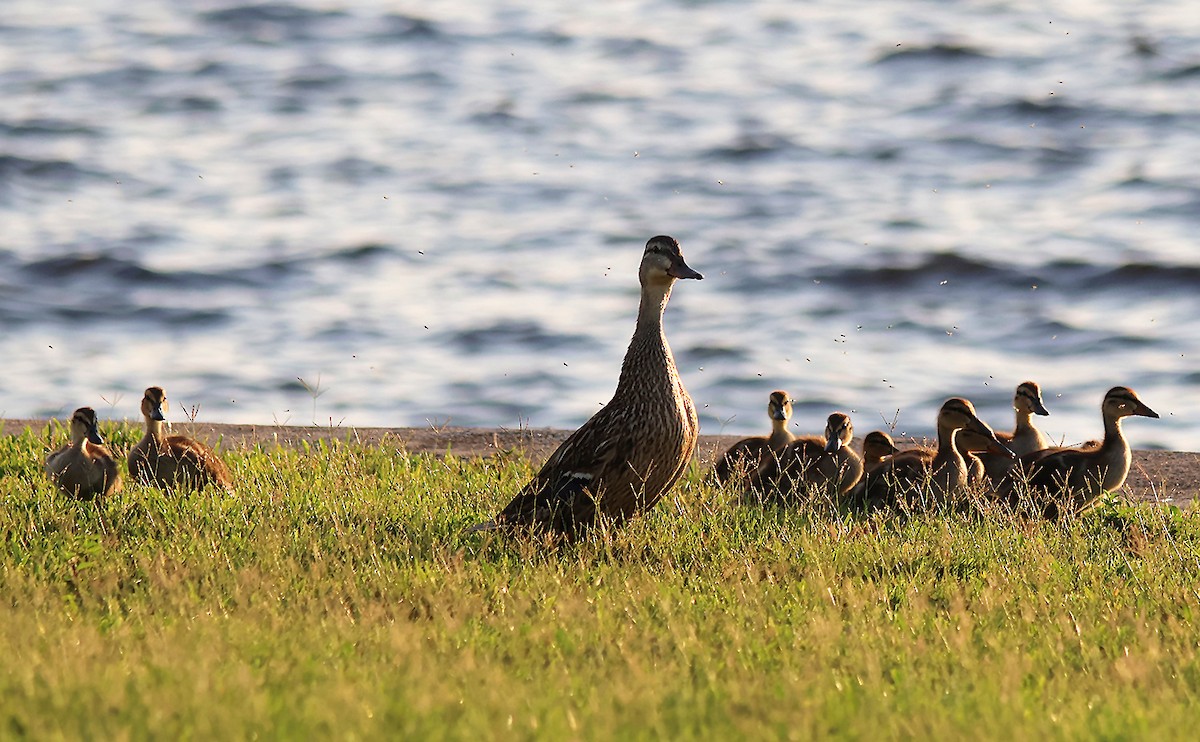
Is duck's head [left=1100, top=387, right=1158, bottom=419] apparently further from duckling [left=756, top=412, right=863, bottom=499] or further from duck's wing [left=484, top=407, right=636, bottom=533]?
duck's wing [left=484, top=407, right=636, bottom=533]

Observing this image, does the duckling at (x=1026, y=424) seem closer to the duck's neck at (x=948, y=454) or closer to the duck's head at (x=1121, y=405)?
the duck's head at (x=1121, y=405)

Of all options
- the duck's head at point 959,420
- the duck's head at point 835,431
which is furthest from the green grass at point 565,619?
the duck's head at point 959,420

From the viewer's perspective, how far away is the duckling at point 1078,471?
9.99 metres

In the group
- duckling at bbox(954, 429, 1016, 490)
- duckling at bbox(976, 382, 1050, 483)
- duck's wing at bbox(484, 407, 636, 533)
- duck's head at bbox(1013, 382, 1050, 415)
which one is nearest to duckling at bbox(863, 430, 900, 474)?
duckling at bbox(954, 429, 1016, 490)

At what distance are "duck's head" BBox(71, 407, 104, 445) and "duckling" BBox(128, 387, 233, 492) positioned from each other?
34cm

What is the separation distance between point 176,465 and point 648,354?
9.52 feet

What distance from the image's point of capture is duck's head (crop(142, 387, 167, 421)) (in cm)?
1023

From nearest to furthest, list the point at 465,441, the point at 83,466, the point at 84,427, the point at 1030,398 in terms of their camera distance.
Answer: the point at 83,466 < the point at 84,427 < the point at 1030,398 < the point at 465,441

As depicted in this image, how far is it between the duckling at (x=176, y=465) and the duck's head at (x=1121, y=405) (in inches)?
214

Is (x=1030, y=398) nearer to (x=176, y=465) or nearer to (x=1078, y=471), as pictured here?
(x=1078, y=471)

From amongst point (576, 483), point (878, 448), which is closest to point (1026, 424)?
point (878, 448)

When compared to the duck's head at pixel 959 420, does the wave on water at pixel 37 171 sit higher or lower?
higher

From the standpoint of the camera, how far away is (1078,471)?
10.2 m

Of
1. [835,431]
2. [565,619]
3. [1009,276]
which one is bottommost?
[565,619]
